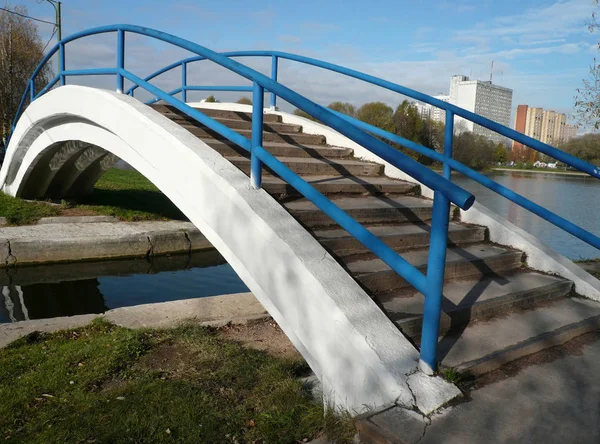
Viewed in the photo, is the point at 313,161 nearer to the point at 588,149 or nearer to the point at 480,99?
the point at 588,149

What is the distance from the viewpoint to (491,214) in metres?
4.78

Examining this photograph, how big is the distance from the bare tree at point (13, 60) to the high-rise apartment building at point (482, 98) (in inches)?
1327

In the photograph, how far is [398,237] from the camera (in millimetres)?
3951

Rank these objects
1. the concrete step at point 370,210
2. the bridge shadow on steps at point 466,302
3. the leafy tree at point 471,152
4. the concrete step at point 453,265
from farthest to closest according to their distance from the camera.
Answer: the leafy tree at point 471,152
the concrete step at point 370,210
the concrete step at point 453,265
the bridge shadow on steps at point 466,302

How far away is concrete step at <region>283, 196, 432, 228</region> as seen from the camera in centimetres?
390

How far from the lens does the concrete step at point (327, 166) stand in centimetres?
467

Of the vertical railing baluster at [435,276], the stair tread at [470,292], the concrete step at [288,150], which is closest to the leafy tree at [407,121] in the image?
the concrete step at [288,150]

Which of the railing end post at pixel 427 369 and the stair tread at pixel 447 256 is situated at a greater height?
the stair tread at pixel 447 256

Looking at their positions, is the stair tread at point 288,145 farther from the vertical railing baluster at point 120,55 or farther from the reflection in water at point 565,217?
the reflection in water at point 565,217

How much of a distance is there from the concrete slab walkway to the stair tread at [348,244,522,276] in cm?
110

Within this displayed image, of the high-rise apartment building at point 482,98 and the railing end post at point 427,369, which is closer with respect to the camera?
the railing end post at point 427,369

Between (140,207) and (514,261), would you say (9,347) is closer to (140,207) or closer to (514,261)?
(514,261)

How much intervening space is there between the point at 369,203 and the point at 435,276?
218cm

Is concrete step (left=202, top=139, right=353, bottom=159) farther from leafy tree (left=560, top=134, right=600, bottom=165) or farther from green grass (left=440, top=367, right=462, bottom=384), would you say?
leafy tree (left=560, top=134, right=600, bottom=165)
